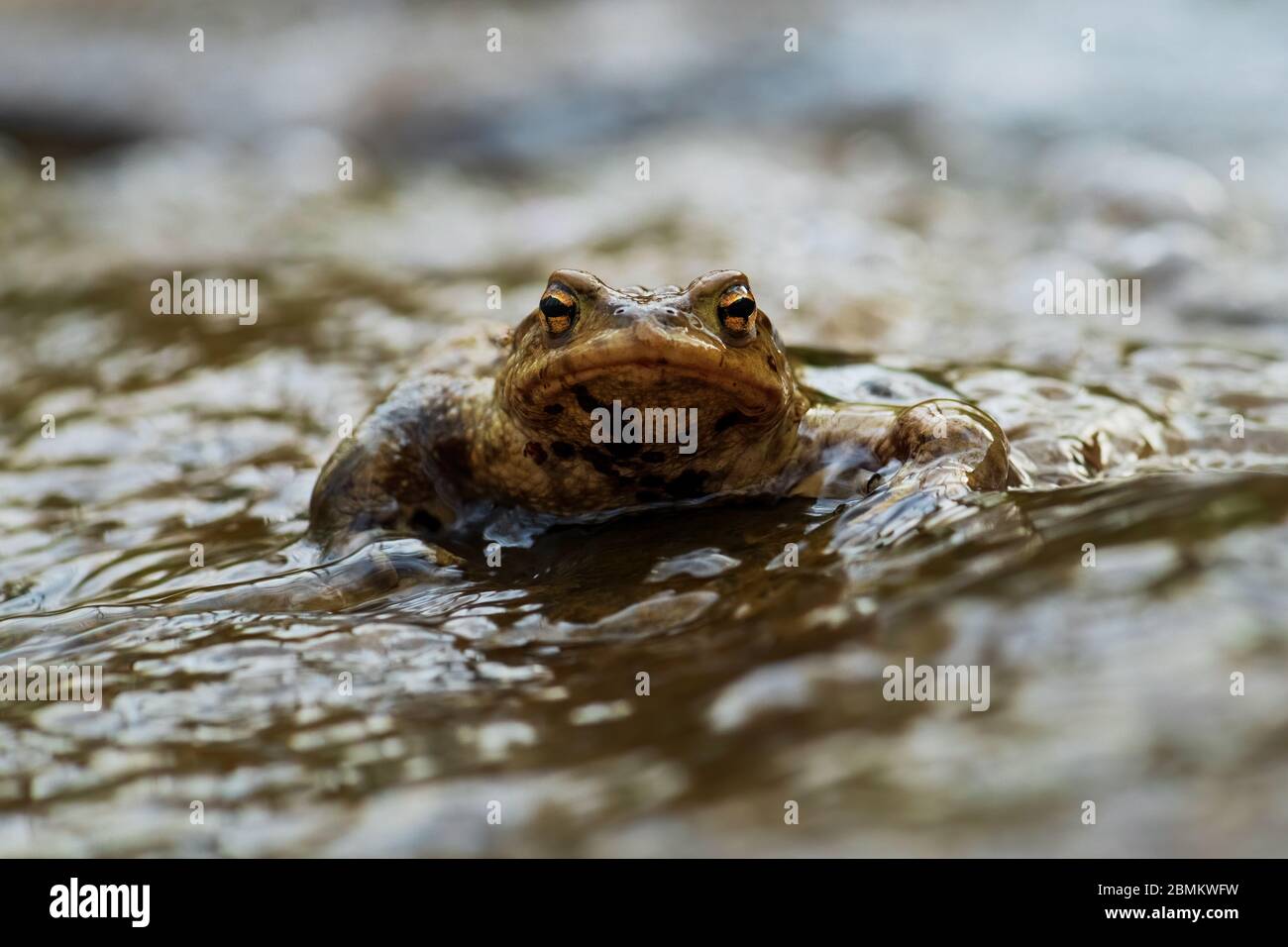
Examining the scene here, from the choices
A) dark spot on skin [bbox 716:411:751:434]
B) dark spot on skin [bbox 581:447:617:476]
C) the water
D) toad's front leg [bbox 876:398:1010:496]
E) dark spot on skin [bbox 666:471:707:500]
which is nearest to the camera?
the water

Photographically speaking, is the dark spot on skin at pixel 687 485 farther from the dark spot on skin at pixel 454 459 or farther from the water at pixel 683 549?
the dark spot on skin at pixel 454 459

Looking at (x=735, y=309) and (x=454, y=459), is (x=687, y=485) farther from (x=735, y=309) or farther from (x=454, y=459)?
(x=454, y=459)

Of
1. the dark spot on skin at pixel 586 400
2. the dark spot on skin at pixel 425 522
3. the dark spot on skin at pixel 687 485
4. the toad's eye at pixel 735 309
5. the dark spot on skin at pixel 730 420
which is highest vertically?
the toad's eye at pixel 735 309

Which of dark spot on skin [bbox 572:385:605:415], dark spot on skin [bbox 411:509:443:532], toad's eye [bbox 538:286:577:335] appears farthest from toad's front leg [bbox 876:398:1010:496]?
dark spot on skin [bbox 411:509:443:532]

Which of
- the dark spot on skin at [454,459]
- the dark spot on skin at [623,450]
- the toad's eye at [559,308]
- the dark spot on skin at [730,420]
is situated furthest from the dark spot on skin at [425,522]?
the dark spot on skin at [730,420]

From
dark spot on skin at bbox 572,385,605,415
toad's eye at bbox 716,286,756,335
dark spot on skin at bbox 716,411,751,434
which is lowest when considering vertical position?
dark spot on skin at bbox 716,411,751,434

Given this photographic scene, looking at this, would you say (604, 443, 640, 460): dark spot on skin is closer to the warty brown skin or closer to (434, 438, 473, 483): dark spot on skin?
the warty brown skin
